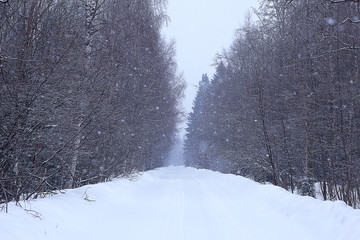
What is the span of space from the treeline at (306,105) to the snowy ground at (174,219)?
3.75 m

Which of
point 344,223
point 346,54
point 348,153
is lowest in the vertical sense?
point 344,223

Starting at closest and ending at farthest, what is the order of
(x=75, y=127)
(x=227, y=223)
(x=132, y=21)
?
(x=227, y=223) → (x=75, y=127) → (x=132, y=21)

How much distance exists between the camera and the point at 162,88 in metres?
22.2

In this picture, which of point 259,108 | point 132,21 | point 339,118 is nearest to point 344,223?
point 339,118

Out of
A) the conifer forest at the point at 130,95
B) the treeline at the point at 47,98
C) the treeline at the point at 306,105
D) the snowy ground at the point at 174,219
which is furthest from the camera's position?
the treeline at the point at 306,105

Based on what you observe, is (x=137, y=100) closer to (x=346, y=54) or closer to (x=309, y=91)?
(x=309, y=91)

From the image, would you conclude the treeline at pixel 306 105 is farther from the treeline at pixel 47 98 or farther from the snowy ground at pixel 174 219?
the treeline at pixel 47 98

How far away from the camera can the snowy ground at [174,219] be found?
466 cm

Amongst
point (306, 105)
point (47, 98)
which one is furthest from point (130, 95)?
point (47, 98)

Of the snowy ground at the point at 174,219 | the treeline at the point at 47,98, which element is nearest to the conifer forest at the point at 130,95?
the treeline at the point at 47,98

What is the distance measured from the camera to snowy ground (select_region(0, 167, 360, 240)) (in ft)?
15.3

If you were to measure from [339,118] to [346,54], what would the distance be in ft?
8.19

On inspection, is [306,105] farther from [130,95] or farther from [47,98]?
[47,98]

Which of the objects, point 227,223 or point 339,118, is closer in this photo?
point 227,223
